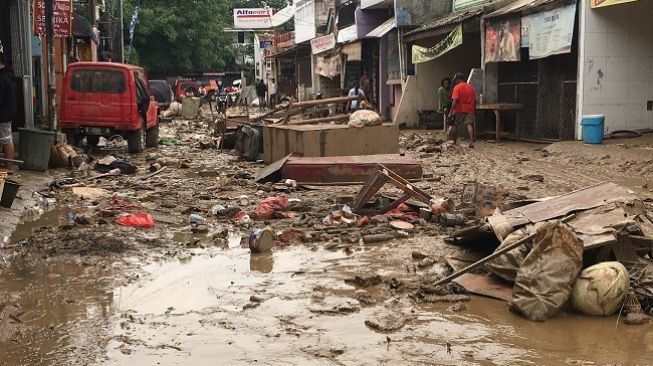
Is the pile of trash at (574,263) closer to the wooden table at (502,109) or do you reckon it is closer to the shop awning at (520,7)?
the shop awning at (520,7)

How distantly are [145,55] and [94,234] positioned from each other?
46916mm

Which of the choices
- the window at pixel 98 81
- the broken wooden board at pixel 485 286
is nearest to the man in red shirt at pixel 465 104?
the window at pixel 98 81

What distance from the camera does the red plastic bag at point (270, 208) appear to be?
8.76 metres

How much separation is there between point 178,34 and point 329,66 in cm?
2016

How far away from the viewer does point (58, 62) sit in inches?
972

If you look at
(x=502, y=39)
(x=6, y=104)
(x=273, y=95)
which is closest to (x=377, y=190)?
(x=6, y=104)

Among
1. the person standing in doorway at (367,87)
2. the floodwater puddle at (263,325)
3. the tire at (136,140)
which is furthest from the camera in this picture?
the person standing in doorway at (367,87)

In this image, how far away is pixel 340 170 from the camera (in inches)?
452

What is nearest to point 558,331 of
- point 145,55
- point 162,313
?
point 162,313

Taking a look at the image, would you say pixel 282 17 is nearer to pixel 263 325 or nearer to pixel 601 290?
pixel 263 325

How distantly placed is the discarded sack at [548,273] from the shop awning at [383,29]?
71.0ft

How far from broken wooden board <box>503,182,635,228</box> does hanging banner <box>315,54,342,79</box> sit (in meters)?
27.0

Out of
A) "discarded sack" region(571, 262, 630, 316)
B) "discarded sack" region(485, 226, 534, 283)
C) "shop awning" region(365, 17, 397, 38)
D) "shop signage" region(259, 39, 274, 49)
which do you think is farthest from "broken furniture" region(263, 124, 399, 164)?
"shop signage" region(259, 39, 274, 49)

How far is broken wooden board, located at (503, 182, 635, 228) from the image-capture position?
6.14 meters
